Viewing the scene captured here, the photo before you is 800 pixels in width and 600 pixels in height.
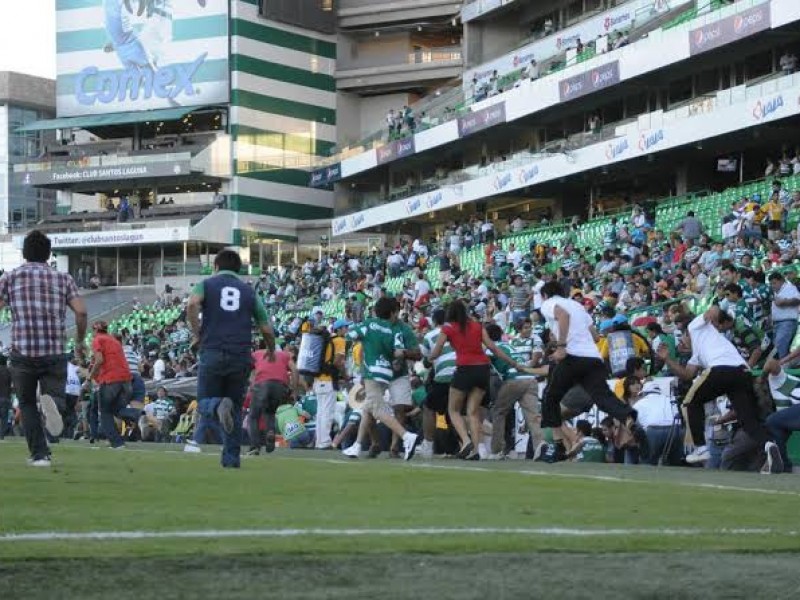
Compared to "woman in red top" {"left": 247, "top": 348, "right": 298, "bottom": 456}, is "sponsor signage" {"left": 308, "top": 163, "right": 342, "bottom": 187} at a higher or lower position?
higher

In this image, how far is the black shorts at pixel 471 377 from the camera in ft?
56.5

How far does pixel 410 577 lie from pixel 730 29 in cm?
3755

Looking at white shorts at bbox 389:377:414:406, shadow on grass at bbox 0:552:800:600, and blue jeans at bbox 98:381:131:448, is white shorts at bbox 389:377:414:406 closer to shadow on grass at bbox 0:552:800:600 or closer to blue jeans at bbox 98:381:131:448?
blue jeans at bbox 98:381:131:448


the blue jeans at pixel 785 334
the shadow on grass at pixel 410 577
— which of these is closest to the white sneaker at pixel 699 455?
the blue jeans at pixel 785 334

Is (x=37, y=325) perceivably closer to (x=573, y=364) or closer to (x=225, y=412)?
(x=225, y=412)

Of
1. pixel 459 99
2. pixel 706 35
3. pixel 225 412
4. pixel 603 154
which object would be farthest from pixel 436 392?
pixel 459 99

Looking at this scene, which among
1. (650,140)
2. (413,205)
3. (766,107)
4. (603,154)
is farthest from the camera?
(413,205)

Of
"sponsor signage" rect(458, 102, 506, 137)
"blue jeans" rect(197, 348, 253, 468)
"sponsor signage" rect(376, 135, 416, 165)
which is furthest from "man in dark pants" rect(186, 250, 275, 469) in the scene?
"sponsor signage" rect(376, 135, 416, 165)

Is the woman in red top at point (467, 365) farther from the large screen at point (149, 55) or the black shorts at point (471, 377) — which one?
the large screen at point (149, 55)

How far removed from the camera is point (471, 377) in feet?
56.5

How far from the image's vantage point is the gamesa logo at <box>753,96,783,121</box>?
3931 cm

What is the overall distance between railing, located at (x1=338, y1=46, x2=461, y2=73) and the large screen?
7184mm

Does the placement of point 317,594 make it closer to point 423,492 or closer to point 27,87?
point 423,492

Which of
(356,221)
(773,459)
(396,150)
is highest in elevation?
(396,150)
